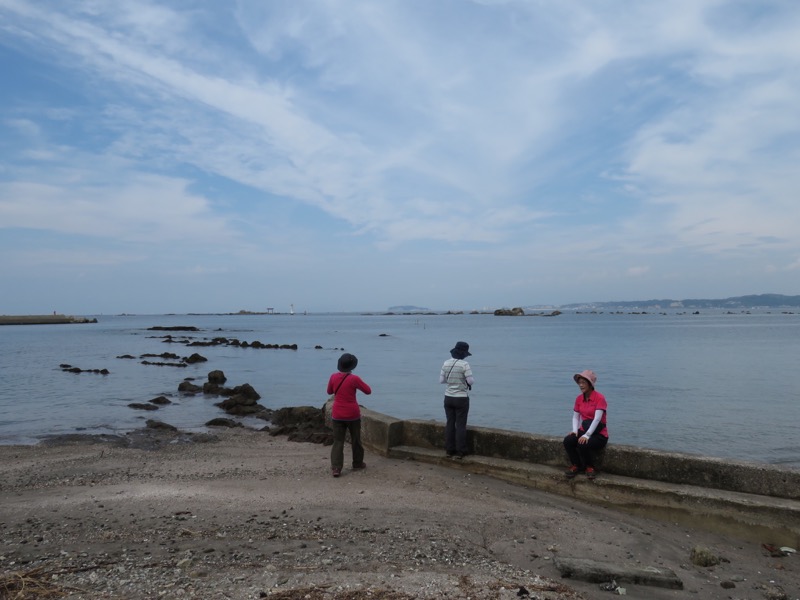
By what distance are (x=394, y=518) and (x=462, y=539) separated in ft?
3.02

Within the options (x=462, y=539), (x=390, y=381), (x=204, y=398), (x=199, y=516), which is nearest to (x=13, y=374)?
(x=204, y=398)

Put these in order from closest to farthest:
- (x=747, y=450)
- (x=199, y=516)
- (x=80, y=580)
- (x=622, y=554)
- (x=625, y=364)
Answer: (x=80, y=580)
(x=622, y=554)
(x=199, y=516)
(x=747, y=450)
(x=625, y=364)

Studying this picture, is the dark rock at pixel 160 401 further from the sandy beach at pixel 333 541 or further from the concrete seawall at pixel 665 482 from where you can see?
the concrete seawall at pixel 665 482

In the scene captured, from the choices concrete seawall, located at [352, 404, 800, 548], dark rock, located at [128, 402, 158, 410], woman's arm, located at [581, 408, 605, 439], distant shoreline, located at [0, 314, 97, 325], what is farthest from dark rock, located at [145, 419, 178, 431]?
distant shoreline, located at [0, 314, 97, 325]

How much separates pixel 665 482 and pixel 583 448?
1013 mm

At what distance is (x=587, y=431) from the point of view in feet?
24.1

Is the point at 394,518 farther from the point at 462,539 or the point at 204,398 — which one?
the point at 204,398

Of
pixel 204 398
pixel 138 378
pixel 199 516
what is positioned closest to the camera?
pixel 199 516

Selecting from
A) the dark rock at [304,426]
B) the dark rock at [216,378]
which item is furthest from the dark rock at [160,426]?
the dark rock at [216,378]

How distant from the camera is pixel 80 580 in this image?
474cm

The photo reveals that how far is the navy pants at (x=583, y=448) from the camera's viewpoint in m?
7.37

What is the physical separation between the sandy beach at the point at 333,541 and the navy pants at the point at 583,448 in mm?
544

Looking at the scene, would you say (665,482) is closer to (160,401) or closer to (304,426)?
(304,426)

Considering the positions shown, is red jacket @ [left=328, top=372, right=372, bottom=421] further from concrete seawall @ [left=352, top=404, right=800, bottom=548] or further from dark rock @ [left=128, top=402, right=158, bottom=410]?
dark rock @ [left=128, top=402, right=158, bottom=410]
